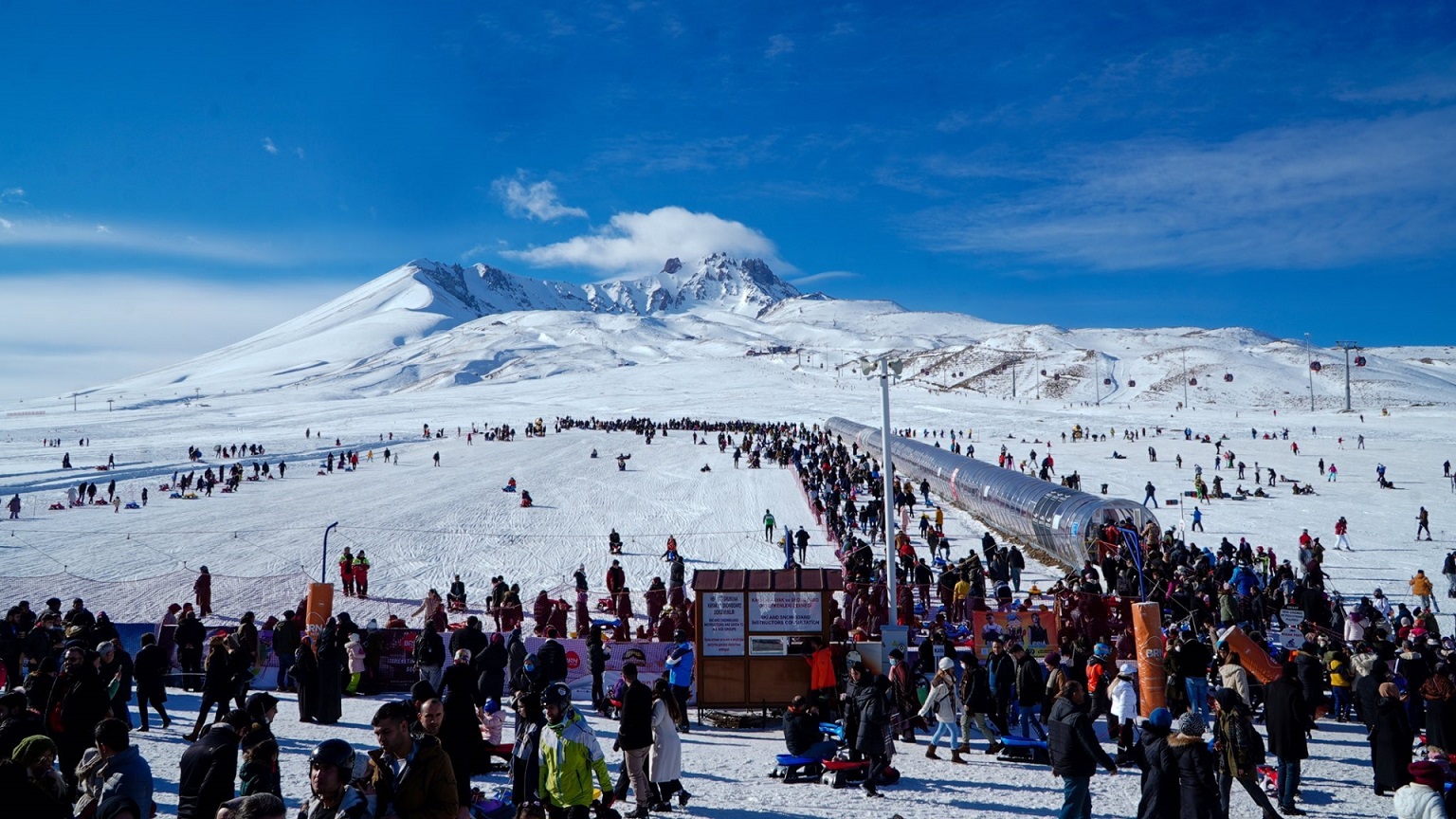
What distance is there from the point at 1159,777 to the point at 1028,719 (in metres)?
3.48

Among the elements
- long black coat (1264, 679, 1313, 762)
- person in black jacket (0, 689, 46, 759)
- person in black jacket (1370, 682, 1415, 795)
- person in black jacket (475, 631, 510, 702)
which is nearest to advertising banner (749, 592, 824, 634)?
person in black jacket (475, 631, 510, 702)

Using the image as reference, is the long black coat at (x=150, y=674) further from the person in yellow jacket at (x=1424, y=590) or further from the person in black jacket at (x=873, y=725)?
the person in yellow jacket at (x=1424, y=590)

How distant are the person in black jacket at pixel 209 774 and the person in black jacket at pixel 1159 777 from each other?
6.06 meters

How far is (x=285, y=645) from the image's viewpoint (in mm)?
12180

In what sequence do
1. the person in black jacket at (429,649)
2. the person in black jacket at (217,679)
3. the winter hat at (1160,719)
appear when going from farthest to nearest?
the person in black jacket at (429,649) < the person in black jacket at (217,679) < the winter hat at (1160,719)

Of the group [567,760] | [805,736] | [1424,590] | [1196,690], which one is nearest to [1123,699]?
[1196,690]

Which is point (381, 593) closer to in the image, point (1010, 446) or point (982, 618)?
point (982, 618)

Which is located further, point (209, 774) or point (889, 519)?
point (889, 519)

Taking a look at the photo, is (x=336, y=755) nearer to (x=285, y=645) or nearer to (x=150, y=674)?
(x=150, y=674)

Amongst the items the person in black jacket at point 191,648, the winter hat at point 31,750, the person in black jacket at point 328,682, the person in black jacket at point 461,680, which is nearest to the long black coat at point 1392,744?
the person in black jacket at point 461,680

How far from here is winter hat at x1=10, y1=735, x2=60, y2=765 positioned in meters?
5.11

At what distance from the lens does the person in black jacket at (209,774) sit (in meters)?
5.36

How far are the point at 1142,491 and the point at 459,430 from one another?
171 ft

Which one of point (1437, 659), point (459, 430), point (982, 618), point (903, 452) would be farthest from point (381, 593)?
point (459, 430)
